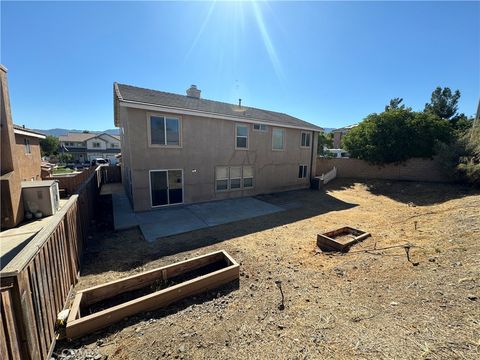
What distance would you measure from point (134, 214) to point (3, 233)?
4242 millimetres

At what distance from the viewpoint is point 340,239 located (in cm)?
675

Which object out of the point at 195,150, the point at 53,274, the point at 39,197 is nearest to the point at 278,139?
the point at 195,150

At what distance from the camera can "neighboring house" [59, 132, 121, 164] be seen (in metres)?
50.2

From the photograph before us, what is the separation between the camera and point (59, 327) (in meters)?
3.15

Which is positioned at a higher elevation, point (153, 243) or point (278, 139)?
point (278, 139)

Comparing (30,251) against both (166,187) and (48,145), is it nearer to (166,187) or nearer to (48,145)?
(166,187)

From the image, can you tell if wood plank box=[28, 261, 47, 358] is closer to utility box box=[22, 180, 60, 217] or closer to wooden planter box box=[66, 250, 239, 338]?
wooden planter box box=[66, 250, 239, 338]

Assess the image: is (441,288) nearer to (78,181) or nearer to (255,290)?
(255,290)

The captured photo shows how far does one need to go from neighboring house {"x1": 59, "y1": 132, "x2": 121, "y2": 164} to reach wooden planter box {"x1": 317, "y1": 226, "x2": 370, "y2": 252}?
52722mm

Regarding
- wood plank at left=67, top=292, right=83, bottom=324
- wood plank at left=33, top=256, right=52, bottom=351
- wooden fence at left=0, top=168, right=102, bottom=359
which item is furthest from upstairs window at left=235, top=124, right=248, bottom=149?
wood plank at left=33, top=256, right=52, bottom=351

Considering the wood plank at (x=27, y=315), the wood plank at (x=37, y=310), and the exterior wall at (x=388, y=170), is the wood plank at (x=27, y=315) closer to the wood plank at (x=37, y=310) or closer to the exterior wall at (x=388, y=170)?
the wood plank at (x=37, y=310)

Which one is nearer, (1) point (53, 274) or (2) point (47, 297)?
(2) point (47, 297)

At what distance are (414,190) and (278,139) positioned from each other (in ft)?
32.3

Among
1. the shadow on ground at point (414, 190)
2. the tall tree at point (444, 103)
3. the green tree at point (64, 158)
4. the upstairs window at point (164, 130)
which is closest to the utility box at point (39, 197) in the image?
the upstairs window at point (164, 130)
